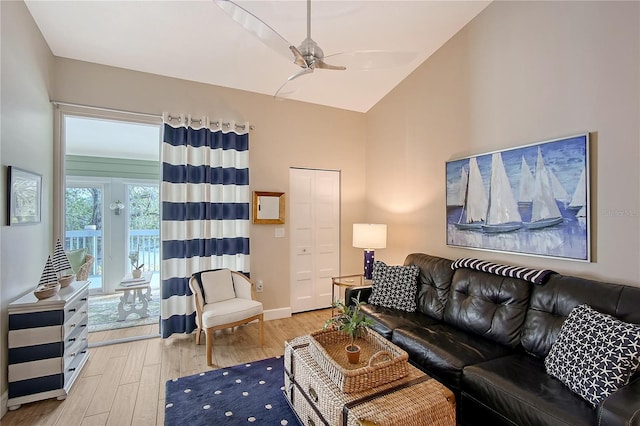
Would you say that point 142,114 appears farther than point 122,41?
Yes

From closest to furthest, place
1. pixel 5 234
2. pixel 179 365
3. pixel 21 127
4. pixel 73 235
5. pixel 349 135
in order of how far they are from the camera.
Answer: pixel 5 234
pixel 21 127
pixel 179 365
pixel 349 135
pixel 73 235

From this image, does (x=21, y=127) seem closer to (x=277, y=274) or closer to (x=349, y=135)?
(x=277, y=274)

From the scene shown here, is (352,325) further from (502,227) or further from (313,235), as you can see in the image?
(313,235)

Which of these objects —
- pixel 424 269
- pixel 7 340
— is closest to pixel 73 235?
pixel 7 340

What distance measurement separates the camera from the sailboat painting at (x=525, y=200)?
2.23m

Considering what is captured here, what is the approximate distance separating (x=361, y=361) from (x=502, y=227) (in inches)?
71.0

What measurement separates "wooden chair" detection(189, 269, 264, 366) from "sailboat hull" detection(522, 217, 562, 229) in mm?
2641

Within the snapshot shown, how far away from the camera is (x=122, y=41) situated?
2895mm

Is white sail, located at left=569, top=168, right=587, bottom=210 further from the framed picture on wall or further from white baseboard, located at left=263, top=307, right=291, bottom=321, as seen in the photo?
the framed picture on wall

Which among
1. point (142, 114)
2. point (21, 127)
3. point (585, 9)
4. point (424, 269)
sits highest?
point (585, 9)

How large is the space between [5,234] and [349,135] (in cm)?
390

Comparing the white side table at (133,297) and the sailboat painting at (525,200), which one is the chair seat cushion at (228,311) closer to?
the white side table at (133,297)

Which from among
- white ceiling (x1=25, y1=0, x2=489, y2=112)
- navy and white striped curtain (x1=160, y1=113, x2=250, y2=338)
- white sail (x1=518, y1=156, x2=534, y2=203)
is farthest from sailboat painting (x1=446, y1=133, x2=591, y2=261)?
navy and white striped curtain (x1=160, y1=113, x2=250, y2=338)

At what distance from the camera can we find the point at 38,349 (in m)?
2.24
